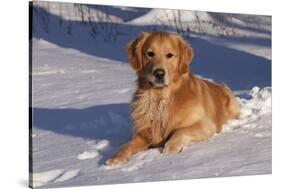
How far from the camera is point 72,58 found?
4.59m

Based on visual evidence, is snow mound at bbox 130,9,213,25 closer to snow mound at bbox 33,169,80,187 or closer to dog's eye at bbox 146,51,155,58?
dog's eye at bbox 146,51,155,58

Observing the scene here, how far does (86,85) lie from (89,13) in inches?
20.0

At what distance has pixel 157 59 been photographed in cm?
460

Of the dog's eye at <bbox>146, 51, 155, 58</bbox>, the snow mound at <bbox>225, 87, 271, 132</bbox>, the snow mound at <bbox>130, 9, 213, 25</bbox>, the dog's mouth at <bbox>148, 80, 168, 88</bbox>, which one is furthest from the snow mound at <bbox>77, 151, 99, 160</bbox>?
the snow mound at <bbox>225, 87, 271, 132</bbox>

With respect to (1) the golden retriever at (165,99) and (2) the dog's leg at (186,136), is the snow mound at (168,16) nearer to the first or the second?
(1) the golden retriever at (165,99)

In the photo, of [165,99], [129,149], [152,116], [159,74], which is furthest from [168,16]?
[129,149]

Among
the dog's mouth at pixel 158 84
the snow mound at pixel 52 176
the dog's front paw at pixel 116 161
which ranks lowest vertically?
the snow mound at pixel 52 176

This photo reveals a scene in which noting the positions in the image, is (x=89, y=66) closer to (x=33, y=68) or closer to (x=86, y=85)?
(x=86, y=85)

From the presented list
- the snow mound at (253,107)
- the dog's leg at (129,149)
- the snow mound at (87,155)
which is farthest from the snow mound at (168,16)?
the snow mound at (87,155)

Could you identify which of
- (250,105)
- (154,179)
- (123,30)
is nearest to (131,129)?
(154,179)

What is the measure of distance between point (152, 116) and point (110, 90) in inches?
14.3

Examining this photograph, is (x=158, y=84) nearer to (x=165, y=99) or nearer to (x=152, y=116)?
(x=165, y=99)

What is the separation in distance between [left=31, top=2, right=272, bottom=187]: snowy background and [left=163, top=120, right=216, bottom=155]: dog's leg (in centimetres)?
5

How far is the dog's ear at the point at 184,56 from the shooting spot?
4742mm
